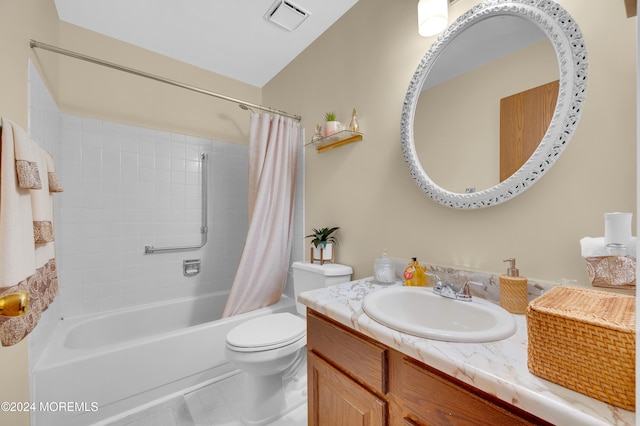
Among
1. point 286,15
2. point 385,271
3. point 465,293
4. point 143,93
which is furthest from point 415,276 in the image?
point 143,93

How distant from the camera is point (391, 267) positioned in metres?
1.22

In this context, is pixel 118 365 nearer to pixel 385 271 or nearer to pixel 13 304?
pixel 13 304

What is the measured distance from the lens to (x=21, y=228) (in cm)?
85

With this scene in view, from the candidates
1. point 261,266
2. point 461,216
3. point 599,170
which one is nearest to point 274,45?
point 261,266

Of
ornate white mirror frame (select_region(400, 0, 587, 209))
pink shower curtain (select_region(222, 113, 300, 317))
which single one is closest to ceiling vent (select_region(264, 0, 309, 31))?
pink shower curtain (select_region(222, 113, 300, 317))

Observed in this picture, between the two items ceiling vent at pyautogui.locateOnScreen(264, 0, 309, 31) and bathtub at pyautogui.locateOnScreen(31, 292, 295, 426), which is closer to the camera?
bathtub at pyautogui.locateOnScreen(31, 292, 295, 426)

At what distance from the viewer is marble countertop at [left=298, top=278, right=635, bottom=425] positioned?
40 centimetres

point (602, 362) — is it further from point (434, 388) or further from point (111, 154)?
point (111, 154)

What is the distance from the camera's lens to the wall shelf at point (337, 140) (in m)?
1.55

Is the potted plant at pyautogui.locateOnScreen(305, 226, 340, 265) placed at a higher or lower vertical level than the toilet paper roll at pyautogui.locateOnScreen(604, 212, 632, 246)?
lower

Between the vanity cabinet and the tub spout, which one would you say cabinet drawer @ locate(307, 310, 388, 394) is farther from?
the tub spout

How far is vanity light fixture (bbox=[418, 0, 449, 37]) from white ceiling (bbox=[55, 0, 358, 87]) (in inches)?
27.9

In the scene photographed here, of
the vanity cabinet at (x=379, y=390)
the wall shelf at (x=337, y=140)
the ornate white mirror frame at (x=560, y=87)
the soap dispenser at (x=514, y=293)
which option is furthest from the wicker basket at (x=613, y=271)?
the wall shelf at (x=337, y=140)

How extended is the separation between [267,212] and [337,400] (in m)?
1.35
